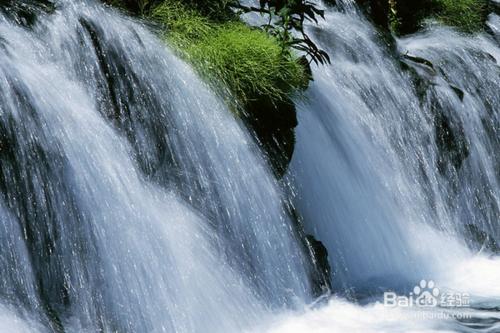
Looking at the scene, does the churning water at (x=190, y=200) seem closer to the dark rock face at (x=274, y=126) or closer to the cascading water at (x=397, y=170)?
the cascading water at (x=397, y=170)

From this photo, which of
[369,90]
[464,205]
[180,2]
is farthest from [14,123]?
[464,205]

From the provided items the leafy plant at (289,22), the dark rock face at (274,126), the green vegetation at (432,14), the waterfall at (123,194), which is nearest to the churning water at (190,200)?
the waterfall at (123,194)

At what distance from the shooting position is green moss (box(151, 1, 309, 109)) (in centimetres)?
512

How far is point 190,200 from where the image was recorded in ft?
15.0

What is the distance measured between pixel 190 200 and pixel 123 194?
53 cm

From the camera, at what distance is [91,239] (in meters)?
3.94

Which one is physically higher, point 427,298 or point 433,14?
point 433,14

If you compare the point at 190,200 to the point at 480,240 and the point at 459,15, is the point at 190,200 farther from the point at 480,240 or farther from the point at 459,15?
the point at 459,15

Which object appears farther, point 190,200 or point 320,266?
point 320,266

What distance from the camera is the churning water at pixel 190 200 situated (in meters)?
3.85

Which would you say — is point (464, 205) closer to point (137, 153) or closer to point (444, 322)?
point (444, 322)

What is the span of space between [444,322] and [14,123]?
2780 mm

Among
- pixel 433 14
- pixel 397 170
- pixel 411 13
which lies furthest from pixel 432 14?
pixel 397 170

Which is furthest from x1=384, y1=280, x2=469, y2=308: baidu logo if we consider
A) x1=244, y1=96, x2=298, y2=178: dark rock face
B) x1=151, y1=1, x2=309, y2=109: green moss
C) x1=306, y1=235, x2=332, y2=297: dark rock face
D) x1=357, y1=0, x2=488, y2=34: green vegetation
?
x1=357, y1=0, x2=488, y2=34: green vegetation
